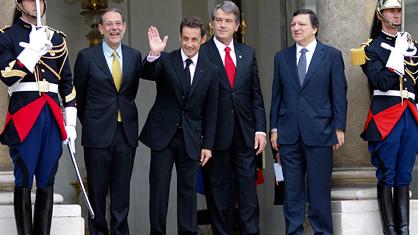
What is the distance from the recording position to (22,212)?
26.5 ft

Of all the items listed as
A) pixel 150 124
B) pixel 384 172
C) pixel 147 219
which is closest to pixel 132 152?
pixel 150 124

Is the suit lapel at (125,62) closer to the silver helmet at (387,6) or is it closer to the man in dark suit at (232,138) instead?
the man in dark suit at (232,138)

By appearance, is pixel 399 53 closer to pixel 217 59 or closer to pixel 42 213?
pixel 217 59

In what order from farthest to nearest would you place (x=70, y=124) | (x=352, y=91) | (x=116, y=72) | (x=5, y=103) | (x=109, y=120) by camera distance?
(x=352, y=91) → (x=116, y=72) → (x=109, y=120) → (x=5, y=103) → (x=70, y=124)

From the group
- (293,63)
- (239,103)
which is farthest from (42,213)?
(293,63)

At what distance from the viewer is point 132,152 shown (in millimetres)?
8930

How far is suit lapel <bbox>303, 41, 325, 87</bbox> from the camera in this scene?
29.8 ft

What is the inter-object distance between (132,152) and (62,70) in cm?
90

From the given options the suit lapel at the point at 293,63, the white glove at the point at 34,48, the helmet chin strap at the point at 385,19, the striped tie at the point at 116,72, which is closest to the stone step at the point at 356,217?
the suit lapel at the point at 293,63

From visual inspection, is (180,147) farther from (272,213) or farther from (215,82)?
(272,213)

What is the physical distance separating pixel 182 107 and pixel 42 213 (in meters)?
1.45

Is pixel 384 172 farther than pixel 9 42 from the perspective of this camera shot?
Yes

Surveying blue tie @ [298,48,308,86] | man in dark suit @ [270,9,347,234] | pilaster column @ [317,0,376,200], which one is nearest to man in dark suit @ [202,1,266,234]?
man in dark suit @ [270,9,347,234]

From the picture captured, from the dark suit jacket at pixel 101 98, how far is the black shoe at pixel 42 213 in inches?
30.0
